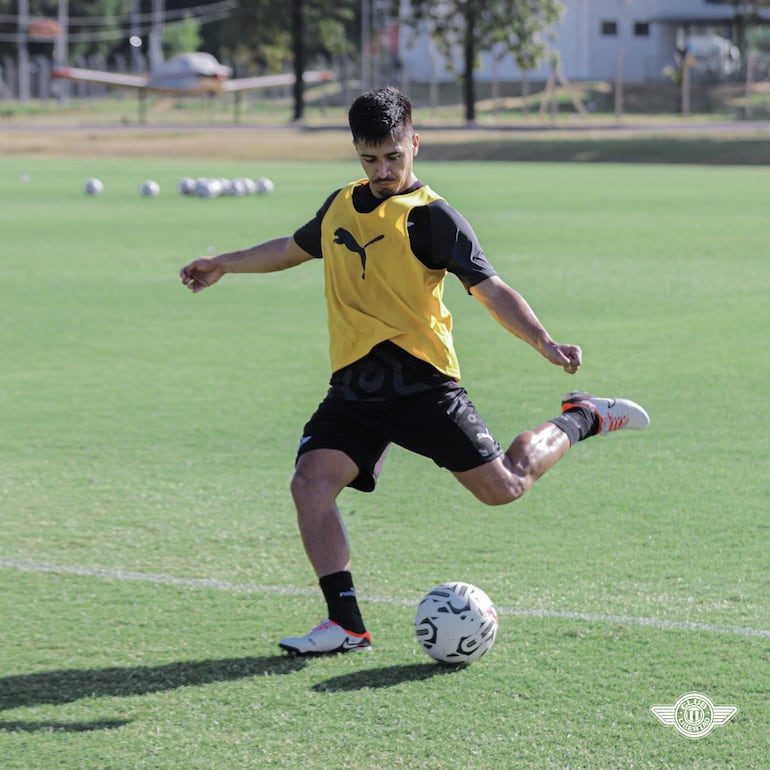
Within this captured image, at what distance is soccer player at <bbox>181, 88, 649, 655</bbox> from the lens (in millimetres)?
5246

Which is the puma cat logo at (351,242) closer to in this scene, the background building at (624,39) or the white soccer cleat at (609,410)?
the white soccer cleat at (609,410)

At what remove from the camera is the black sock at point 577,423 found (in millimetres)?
6164

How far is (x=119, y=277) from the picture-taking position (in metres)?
17.1

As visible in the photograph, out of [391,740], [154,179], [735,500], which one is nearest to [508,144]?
[154,179]

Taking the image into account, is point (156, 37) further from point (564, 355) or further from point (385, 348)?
point (564, 355)

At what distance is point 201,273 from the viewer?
5910mm

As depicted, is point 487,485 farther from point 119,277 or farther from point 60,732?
point 119,277

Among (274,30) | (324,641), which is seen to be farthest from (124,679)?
(274,30)

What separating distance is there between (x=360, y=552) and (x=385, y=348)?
154cm

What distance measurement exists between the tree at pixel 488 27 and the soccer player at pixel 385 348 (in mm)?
54926

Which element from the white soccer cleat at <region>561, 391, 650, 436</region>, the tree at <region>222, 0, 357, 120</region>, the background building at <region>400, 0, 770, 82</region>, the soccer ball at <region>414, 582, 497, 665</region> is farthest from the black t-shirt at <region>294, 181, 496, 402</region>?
the background building at <region>400, 0, 770, 82</region>

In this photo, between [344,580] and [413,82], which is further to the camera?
[413,82]

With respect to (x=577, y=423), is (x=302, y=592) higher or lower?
lower

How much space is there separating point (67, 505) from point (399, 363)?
2771 millimetres
